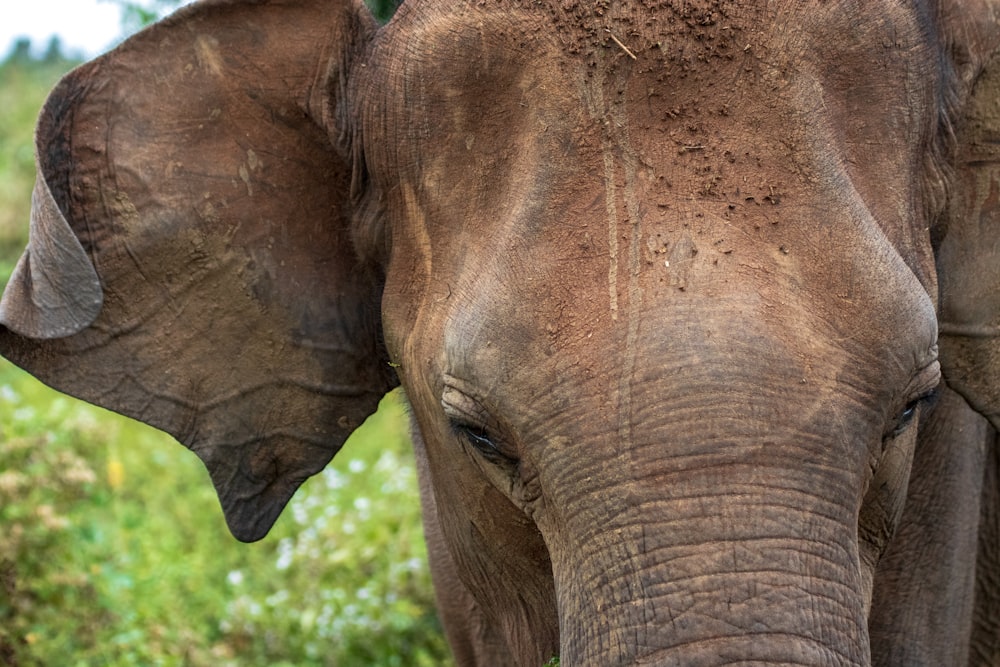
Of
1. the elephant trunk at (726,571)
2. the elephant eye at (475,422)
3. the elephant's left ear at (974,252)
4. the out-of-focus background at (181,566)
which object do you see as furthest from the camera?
the out-of-focus background at (181,566)

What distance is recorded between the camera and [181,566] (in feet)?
18.1

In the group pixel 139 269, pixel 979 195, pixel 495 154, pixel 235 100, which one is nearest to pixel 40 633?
pixel 139 269

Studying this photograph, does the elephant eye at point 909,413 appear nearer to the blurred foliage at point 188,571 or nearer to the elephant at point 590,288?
the elephant at point 590,288

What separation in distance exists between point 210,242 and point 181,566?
2.66 metres

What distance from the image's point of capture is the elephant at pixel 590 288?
2.27m

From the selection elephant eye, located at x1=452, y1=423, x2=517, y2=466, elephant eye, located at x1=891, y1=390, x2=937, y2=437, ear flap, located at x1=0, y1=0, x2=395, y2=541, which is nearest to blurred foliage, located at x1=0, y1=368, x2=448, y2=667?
ear flap, located at x1=0, y1=0, x2=395, y2=541

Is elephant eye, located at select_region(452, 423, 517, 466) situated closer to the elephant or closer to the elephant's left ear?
the elephant

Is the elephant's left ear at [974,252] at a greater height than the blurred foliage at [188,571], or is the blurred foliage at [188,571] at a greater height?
the elephant's left ear at [974,252]

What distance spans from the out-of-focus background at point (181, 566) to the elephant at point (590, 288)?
41cm

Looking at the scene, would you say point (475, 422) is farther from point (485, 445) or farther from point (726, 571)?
point (726, 571)

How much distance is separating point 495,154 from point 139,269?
2.73 ft

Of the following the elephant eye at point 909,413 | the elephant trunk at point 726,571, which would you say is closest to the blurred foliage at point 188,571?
the elephant eye at point 909,413

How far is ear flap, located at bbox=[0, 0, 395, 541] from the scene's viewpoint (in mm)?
2996

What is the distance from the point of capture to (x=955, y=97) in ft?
9.33
